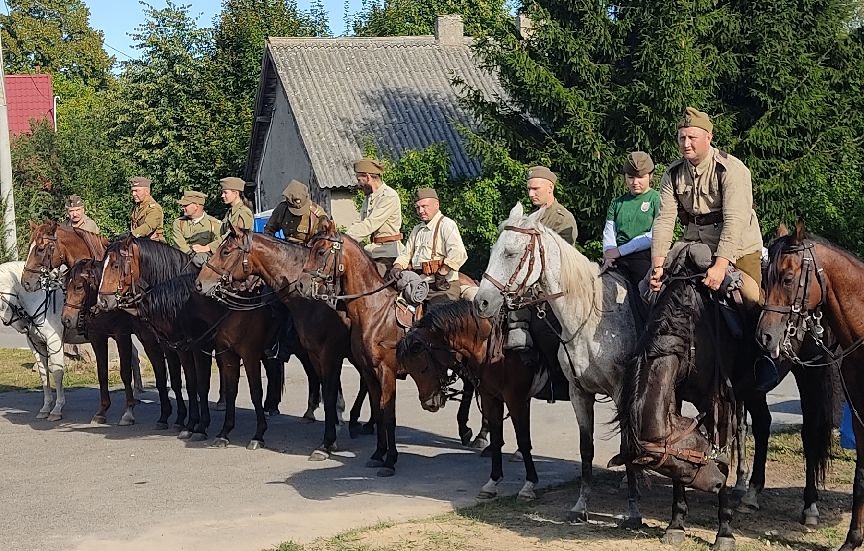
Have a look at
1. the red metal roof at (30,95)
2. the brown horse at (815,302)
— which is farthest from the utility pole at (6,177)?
the red metal roof at (30,95)

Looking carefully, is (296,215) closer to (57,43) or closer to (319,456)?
(319,456)

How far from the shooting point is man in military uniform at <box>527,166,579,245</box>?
30.3 feet

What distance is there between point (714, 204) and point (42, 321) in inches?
375

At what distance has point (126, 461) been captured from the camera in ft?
37.6

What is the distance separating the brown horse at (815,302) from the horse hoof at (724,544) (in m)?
0.71

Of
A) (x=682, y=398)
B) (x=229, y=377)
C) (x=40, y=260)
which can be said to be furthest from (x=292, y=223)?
(x=682, y=398)

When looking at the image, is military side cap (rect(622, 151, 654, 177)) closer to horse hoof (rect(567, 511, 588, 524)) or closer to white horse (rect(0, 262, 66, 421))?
horse hoof (rect(567, 511, 588, 524))

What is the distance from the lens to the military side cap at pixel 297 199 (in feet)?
39.1

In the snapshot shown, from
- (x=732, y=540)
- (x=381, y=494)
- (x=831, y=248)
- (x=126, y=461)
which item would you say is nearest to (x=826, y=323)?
(x=831, y=248)

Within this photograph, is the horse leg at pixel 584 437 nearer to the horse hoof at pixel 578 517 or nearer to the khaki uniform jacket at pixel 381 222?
the horse hoof at pixel 578 517

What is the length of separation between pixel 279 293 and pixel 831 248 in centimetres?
561

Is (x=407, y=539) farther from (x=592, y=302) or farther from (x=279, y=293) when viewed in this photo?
(x=279, y=293)

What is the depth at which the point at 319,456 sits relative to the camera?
11.2 metres

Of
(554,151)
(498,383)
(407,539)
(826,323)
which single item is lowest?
(407,539)
